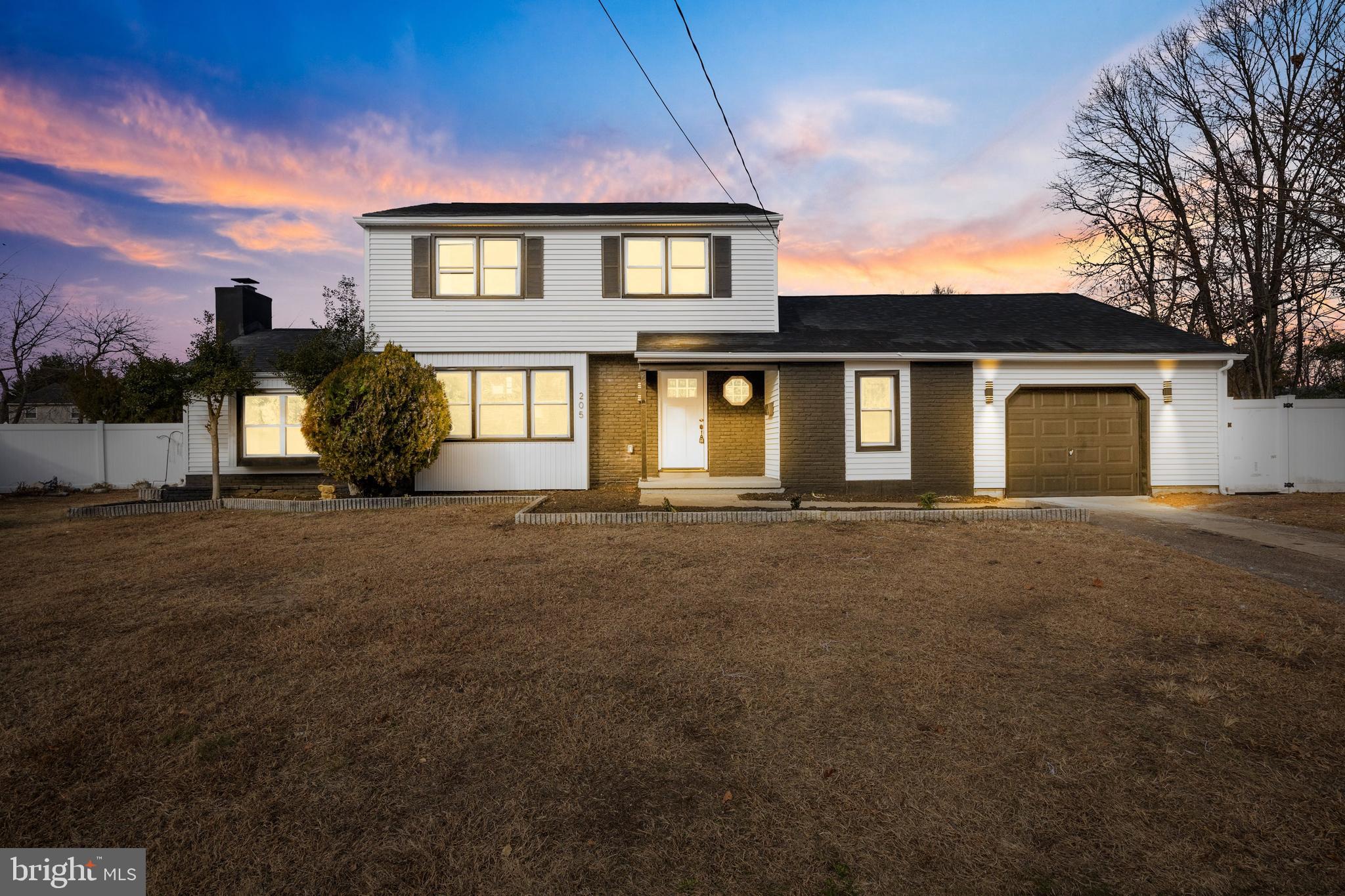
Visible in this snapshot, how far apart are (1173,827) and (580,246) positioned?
1268 cm

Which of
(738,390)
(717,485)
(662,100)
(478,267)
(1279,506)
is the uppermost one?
(662,100)

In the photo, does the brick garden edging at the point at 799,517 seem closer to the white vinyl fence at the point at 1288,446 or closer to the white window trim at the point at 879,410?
the white window trim at the point at 879,410

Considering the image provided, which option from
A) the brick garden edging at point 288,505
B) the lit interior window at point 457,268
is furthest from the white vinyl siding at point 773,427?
the lit interior window at point 457,268

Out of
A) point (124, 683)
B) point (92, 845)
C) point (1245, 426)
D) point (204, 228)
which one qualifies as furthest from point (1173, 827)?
point (204, 228)

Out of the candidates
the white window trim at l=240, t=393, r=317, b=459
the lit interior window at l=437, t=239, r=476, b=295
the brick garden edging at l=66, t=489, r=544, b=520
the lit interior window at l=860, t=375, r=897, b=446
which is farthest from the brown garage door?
the white window trim at l=240, t=393, r=317, b=459

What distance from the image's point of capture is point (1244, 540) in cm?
802

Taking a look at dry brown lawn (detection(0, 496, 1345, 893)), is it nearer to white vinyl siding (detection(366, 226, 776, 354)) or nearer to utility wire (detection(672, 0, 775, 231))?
utility wire (detection(672, 0, 775, 231))

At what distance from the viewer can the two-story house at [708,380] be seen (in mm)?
11984

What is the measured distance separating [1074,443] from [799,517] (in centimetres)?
723

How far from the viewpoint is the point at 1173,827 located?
2.31 m

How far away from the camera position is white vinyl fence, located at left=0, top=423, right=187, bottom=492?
15.3 meters

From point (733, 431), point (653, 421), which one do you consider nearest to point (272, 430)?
point (653, 421)

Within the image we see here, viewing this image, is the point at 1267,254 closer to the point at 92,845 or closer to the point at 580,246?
the point at 580,246

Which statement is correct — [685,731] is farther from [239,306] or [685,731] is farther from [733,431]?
[239,306]
